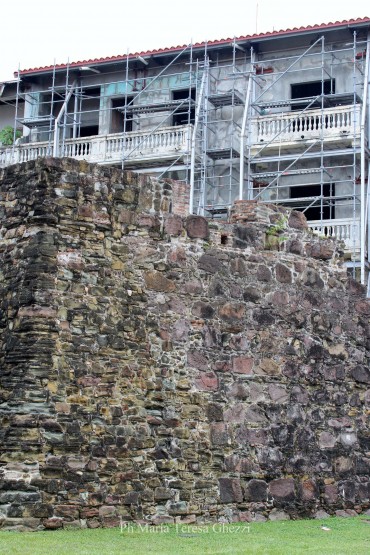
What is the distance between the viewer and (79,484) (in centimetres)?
1235

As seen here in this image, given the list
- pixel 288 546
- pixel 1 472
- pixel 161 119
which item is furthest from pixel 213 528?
pixel 161 119

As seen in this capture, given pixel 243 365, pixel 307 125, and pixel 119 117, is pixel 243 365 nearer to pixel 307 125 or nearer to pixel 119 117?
pixel 307 125

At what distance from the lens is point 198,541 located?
1179 centimetres

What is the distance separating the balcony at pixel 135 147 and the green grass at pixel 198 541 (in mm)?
16211

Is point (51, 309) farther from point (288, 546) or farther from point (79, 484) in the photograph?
point (288, 546)

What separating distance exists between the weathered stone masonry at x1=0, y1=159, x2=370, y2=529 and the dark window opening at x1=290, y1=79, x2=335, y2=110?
533 inches

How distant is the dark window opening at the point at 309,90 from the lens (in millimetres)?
28688

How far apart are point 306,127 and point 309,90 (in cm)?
192

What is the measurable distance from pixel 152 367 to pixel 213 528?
200 cm

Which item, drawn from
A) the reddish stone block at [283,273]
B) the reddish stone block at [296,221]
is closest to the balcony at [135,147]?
the reddish stone block at [296,221]

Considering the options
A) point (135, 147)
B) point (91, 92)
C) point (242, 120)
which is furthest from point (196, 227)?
point (91, 92)

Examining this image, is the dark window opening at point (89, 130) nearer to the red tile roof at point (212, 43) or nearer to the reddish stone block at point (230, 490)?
the red tile roof at point (212, 43)

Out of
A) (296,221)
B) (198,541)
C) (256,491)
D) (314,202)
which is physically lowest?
(198,541)

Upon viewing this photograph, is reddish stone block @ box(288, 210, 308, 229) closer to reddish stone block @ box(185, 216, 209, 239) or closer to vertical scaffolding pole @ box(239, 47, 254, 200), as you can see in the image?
reddish stone block @ box(185, 216, 209, 239)
